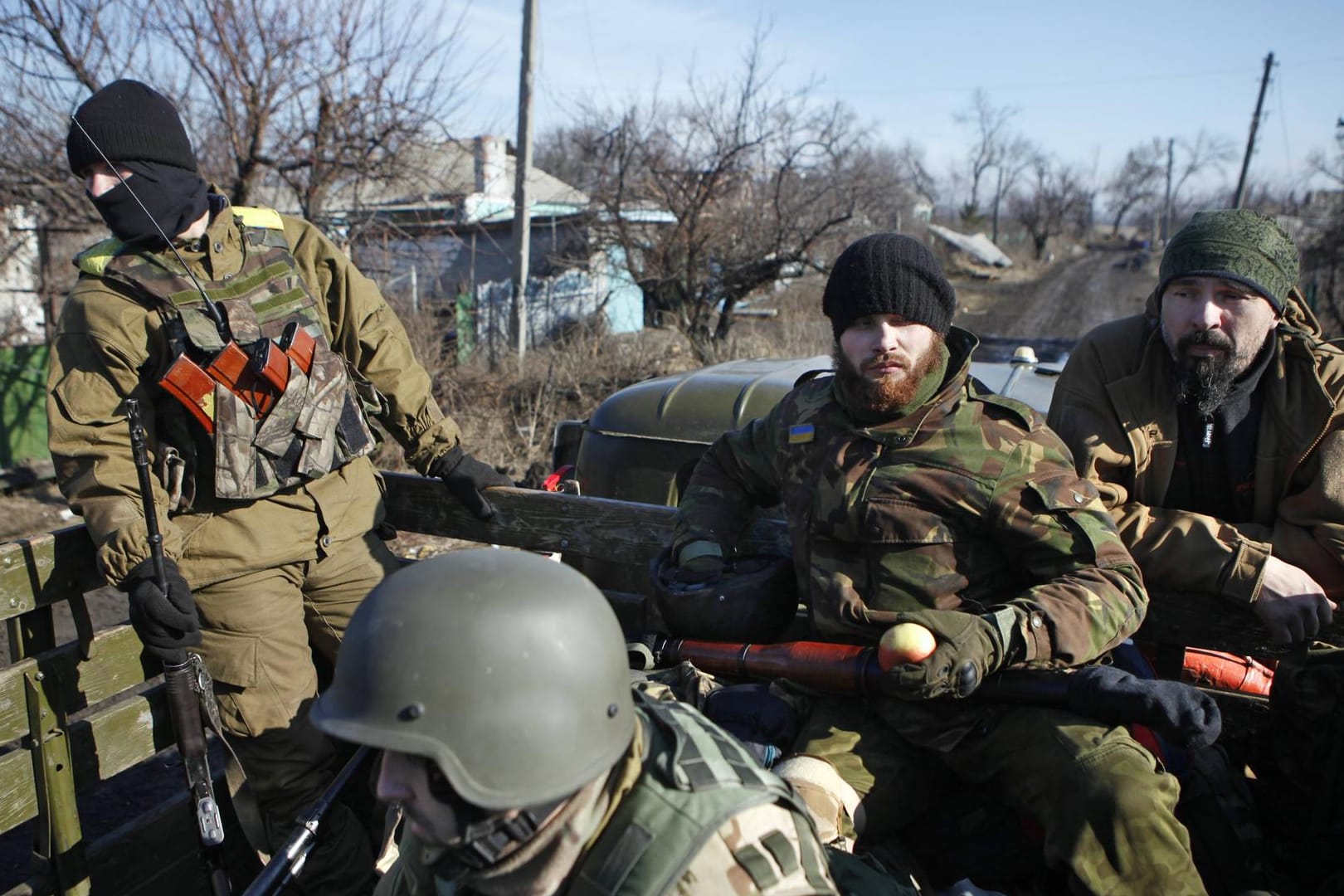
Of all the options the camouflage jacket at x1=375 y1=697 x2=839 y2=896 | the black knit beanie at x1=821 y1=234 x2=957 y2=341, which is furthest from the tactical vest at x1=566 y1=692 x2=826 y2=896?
the black knit beanie at x1=821 y1=234 x2=957 y2=341

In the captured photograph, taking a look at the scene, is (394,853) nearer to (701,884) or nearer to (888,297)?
(701,884)

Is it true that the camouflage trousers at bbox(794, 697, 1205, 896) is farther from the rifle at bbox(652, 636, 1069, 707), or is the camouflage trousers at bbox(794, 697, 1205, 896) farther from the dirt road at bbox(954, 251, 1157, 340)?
the dirt road at bbox(954, 251, 1157, 340)

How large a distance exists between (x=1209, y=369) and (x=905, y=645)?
123 cm

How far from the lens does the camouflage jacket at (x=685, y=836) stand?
1.51m

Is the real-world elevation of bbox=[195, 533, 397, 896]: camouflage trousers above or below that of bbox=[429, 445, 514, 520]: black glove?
below

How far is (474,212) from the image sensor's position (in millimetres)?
16828

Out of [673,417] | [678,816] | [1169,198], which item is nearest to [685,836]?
[678,816]

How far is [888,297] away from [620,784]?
1524mm

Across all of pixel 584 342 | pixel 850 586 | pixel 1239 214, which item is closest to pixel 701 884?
pixel 850 586

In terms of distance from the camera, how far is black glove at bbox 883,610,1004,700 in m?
2.29

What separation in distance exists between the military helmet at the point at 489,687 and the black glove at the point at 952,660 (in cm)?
88

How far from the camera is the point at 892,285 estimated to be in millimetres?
2656

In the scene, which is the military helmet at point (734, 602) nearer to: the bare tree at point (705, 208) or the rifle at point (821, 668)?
the rifle at point (821, 668)

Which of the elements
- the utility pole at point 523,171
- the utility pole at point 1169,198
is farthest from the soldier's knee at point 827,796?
the utility pole at point 1169,198
